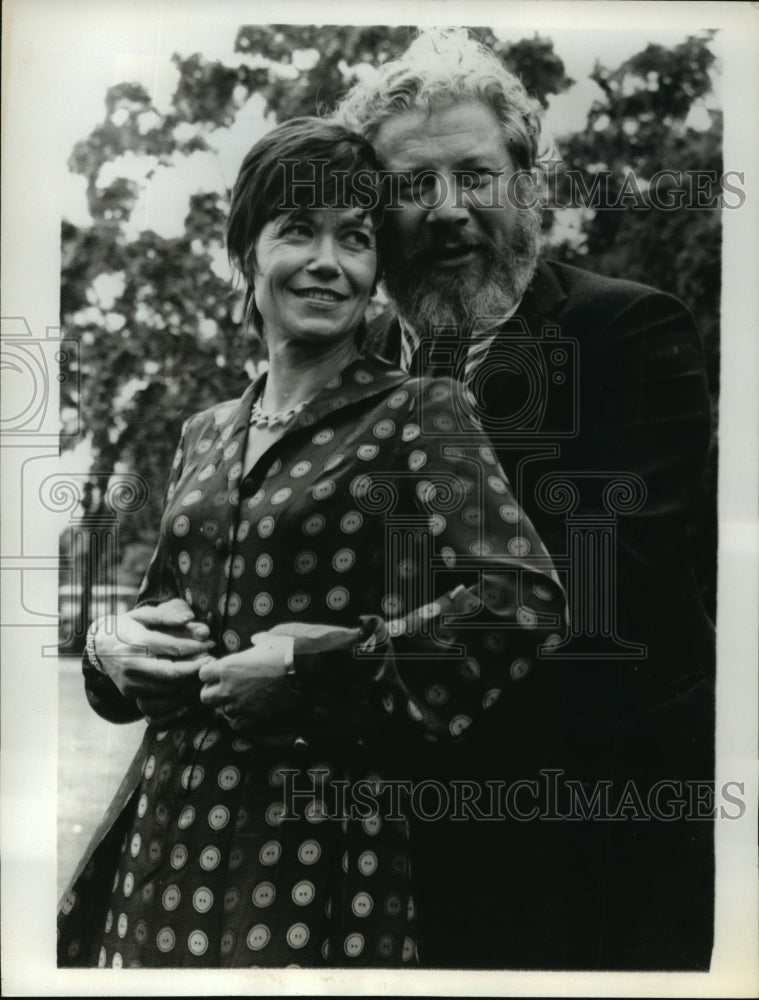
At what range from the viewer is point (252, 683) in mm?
2936

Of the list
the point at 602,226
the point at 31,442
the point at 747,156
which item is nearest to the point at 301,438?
the point at 31,442

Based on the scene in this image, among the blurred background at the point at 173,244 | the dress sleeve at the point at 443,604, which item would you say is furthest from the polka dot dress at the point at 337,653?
the blurred background at the point at 173,244

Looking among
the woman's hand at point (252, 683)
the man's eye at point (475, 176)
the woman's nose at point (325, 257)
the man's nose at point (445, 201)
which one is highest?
the man's eye at point (475, 176)

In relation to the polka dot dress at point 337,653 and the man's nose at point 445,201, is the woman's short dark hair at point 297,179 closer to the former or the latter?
the man's nose at point 445,201

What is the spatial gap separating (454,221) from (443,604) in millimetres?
1087

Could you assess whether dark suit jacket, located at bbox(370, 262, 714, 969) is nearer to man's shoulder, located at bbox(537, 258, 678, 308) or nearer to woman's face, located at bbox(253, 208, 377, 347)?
man's shoulder, located at bbox(537, 258, 678, 308)

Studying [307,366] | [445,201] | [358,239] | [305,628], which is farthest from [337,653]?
[445,201]

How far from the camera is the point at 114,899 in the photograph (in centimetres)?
308

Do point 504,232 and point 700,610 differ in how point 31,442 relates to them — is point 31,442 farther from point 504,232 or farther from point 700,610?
point 700,610

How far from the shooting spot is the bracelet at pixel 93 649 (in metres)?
3.08

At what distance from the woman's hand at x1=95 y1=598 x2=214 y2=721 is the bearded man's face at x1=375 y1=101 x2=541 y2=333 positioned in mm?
1083

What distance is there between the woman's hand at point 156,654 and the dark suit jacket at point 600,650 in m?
0.81

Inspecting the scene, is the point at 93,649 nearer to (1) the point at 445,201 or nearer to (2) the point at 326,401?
(2) the point at 326,401

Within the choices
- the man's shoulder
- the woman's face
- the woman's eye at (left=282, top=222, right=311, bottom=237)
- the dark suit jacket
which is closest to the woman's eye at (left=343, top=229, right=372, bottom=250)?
the woman's face
